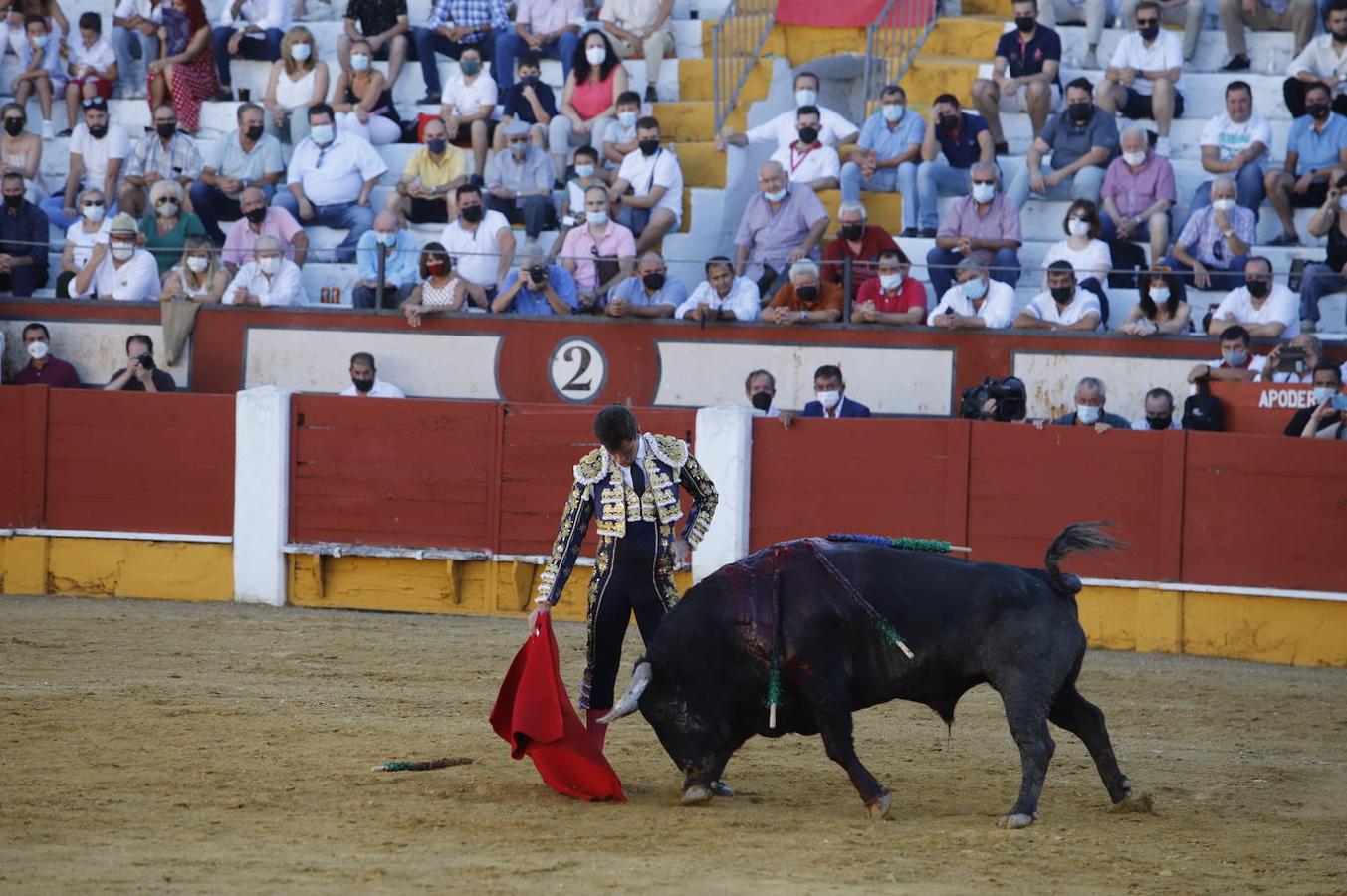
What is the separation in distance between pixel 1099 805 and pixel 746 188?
7289mm

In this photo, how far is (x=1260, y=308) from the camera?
34.8 feet

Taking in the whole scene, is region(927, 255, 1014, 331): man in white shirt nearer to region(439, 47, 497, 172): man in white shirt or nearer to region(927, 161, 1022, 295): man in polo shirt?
region(927, 161, 1022, 295): man in polo shirt

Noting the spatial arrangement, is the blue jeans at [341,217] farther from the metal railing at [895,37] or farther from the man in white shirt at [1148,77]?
the man in white shirt at [1148,77]

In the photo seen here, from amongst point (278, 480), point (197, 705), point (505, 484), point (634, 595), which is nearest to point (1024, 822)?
point (634, 595)

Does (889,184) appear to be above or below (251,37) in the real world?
below

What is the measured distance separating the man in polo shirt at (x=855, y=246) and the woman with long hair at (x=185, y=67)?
518cm

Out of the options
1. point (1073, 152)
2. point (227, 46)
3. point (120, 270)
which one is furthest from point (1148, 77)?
point (120, 270)

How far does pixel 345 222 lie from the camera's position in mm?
12609

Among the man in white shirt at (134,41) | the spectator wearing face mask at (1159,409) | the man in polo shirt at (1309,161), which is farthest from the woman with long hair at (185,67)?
the man in polo shirt at (1309,161)

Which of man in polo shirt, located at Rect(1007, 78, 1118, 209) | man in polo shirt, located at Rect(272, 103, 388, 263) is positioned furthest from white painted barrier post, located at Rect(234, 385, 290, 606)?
man in polo shirt, located at Rect(1007, 78, 1118, 209)

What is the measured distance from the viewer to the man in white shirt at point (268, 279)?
1206cm

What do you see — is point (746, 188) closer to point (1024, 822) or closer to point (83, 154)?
point (83, 154)

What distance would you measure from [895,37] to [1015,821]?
876cm

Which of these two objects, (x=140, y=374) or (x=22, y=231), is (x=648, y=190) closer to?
(x=140, y=374)
